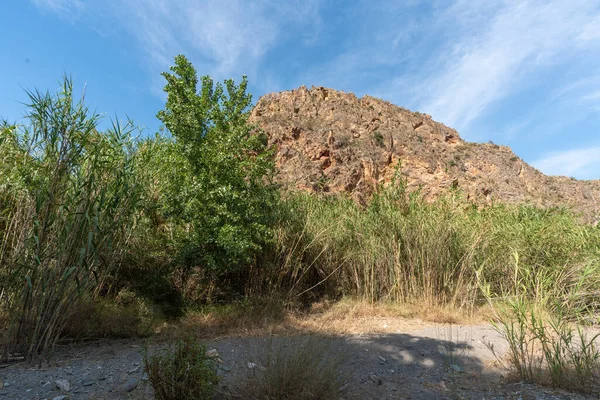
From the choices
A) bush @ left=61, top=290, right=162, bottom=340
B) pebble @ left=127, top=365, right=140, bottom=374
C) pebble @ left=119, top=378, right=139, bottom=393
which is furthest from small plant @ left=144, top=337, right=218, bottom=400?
bush @ left=61, top=290, right=162, bottom=340

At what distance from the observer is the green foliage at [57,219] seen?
10.9 ft

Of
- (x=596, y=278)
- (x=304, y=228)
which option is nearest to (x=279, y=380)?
(x=304, y=228)

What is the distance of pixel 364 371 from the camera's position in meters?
3.24

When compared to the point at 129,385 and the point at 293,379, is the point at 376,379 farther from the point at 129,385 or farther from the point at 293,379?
the point at 129,385

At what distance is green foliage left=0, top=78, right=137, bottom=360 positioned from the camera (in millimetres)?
3336

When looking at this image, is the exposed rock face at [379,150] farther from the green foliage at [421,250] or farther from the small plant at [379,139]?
the green foliage at [421,250]

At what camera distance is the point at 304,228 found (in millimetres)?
6348

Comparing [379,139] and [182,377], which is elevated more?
[379,139]

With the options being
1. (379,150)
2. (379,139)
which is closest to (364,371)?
(379,150)

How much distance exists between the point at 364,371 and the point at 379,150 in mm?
24090

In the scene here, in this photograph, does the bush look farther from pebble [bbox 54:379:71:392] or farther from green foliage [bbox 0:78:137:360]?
pebble [bbox 54:379:71:392]

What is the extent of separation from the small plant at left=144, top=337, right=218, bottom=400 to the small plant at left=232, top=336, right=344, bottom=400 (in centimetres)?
28

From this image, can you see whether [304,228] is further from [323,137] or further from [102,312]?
[323,137]

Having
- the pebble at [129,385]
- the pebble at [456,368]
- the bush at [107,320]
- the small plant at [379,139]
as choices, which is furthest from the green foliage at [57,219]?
the small plant at [379,139]
